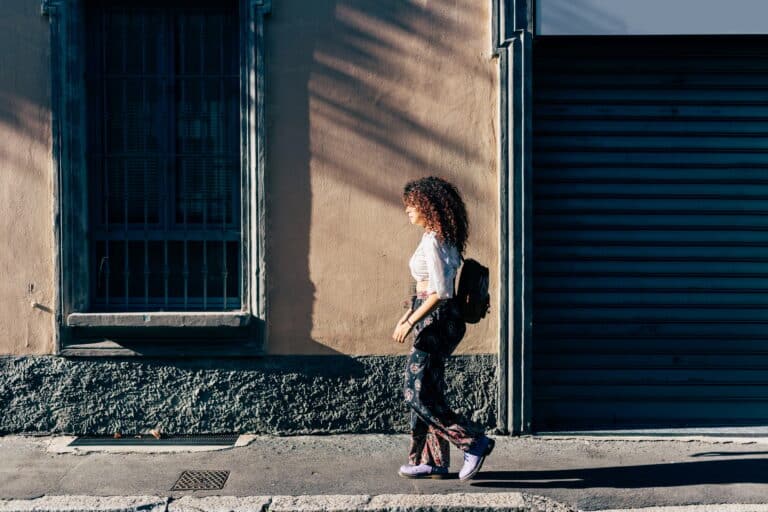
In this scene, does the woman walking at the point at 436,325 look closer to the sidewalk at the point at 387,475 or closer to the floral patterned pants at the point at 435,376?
the floral patterned pants at the point at 435,376

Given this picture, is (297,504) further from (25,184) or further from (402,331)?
(25,184)

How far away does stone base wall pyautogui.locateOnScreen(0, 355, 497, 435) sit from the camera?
20.5 ft

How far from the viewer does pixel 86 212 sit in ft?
20.8

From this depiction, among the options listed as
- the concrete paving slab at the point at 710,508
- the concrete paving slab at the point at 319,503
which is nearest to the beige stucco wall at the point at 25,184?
the concrete paving slab at the point at 319,503

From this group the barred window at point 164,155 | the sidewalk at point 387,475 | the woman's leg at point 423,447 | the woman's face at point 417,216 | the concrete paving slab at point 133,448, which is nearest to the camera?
the sidewalk at point 387,475

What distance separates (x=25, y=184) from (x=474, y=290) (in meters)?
3.43

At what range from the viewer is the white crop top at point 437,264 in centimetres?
499

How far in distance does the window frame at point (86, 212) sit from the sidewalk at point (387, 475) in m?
0.81

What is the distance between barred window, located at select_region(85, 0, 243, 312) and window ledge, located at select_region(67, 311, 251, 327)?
11.3 inches

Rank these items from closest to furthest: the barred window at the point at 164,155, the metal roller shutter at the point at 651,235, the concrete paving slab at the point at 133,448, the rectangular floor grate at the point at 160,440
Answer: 1. the concrete paving slab at the point at 133,448
2. the rectangular floor grate at the point at 160,440
3. the barred window at the point at 164,155
4. the metal roller shutter at the point at 651,235

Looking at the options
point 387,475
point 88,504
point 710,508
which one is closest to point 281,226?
point 387,475

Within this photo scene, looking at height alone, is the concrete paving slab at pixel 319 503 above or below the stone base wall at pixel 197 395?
below

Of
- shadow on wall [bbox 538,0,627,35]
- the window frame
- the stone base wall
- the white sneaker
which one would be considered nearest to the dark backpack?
the white sneaker

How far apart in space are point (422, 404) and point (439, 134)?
7.08ft
